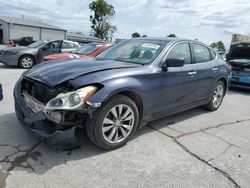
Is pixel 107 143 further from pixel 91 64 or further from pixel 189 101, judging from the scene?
pixel 189 101

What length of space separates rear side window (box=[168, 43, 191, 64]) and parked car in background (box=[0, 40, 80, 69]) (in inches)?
331

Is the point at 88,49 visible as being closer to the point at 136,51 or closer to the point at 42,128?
the point at 136,51

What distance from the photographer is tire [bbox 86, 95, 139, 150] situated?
10.5 ft

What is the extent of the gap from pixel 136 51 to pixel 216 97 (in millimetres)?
2509

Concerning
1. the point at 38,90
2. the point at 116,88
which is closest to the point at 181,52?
the point at 116,88

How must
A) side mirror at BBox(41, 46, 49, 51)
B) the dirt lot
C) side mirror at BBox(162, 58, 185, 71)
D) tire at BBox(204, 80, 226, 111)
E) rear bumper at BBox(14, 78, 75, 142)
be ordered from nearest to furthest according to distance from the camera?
1. the dirt lot
2. rear bumper at BBox(14, 78, 75, 142)
3. side mirror at BBox(162, 58, 185, 71)
4. tire at BBox(204, 80, 226, 111)
5. side mirror at BBox(41, 46, 49, 51)

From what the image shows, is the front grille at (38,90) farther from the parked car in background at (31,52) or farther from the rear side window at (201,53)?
the parked car in background at (31,52)

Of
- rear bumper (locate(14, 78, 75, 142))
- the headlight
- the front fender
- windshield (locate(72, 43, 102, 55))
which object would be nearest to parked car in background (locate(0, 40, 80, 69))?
windshield (locate(72, 43, 102, 55))

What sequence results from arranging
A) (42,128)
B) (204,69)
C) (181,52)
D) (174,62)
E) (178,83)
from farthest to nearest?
(204,69), (181,52), (178,83), (174,62), (42,128)

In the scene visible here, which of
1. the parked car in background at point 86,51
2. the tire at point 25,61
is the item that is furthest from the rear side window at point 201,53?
the tire at point 25,61

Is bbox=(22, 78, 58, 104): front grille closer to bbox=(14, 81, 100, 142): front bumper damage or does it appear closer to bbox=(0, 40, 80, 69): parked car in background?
bbox=(14, 81, 100, 142): front bumper damage

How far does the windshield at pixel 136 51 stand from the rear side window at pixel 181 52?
0.19 metres

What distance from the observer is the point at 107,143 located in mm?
3420

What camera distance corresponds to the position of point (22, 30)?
40969mm
